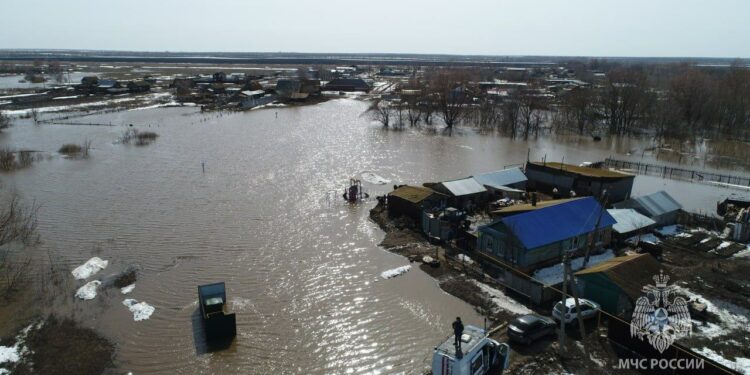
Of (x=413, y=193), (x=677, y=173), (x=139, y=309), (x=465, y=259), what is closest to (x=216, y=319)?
(x=139, y=309)

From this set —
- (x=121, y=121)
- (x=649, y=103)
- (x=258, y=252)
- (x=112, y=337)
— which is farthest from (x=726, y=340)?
(x=121, y=121)

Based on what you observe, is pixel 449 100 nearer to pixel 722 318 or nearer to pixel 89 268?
pixel 722 318

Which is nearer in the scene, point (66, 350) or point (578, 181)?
point (66, 350)

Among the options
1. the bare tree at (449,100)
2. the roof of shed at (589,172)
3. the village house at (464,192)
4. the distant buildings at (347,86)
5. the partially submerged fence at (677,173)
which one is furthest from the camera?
the distant buildings at (347,86)

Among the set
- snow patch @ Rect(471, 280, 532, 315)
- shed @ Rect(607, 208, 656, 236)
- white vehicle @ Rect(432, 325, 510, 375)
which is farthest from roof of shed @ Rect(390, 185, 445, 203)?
white vehicle @ Rect(432, 325, 510, 375)

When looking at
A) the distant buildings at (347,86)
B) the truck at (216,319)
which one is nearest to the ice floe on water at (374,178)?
→ the truck at (216,319)

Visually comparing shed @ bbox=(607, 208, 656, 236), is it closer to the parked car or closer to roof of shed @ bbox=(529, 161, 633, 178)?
roof of shed @ bbox=(529, 161, 633, 178)

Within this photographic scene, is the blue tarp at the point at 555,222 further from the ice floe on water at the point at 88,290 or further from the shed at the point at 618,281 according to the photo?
the ice floe on water at the point at 88,290
